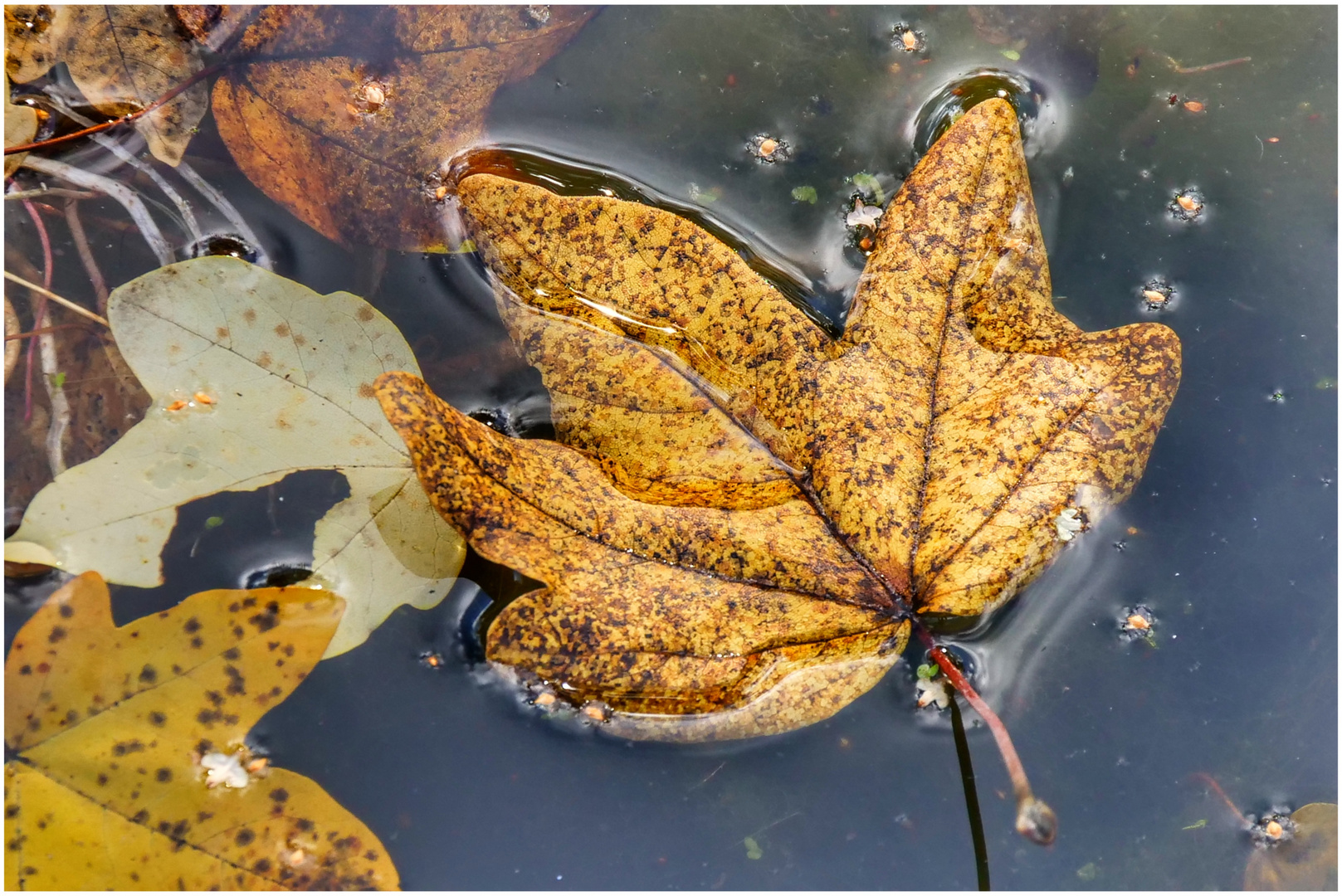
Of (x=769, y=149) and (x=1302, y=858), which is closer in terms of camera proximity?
(x=1302, y=858)

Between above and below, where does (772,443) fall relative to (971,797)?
above

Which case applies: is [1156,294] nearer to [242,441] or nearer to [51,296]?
[242,441]

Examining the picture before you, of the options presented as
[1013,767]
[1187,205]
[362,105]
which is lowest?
[1013,767]

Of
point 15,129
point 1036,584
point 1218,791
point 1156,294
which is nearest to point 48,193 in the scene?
point 15,129

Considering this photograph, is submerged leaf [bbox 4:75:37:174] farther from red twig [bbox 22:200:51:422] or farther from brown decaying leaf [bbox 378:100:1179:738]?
brown decaying leaf [bbox 378:100:1179:738]

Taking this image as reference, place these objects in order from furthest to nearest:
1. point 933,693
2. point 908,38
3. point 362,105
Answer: point 908,38 → point 362,105 → point 933,693

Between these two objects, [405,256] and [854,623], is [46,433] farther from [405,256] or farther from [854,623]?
[854,623]
